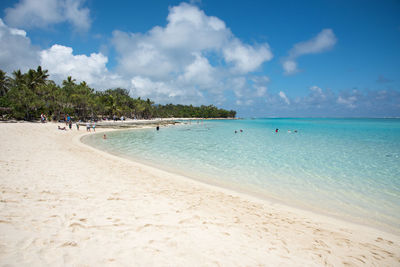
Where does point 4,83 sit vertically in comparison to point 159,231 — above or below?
above

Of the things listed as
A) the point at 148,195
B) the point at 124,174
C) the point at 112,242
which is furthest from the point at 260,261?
the point at 124,174

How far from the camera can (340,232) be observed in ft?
16.2

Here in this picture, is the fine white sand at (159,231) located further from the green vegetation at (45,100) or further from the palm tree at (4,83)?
the palm tree at (4,83)

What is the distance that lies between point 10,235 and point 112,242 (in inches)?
68.5

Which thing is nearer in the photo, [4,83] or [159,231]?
[159,231]

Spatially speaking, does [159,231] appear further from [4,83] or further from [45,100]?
[4,83]

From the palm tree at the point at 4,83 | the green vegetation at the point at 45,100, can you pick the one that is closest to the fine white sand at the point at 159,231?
the green vegetation at the point at 45,100

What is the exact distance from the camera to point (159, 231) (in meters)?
3.97

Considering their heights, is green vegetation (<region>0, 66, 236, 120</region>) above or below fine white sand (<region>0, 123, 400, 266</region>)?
above

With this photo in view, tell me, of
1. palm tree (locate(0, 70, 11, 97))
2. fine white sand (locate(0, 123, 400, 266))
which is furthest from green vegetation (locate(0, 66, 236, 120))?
fine white sand (locate(0, 123, 400, 266))

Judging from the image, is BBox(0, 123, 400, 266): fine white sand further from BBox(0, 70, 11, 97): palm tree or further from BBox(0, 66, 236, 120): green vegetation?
BBox(0, 70, 11, 97): palm tree

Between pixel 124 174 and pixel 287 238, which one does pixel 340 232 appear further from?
pixel 124 174

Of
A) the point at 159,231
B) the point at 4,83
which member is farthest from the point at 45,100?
the point at 159,231

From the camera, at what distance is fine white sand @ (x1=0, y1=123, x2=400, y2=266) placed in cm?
313
